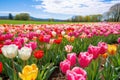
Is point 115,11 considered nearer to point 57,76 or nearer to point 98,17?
point 98,17

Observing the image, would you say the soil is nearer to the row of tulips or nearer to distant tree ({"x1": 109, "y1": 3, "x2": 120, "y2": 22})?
the row of tulips

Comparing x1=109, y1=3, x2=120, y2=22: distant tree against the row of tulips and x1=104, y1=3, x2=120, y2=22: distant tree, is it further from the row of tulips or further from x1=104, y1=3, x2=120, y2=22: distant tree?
the row of tulips

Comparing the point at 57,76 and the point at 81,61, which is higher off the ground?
the point at 81,61

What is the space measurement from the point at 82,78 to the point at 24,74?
52 centimetres

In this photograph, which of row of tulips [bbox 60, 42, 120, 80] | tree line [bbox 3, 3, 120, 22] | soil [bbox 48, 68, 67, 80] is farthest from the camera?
tree line [bbox 3, 3, 120, 22]

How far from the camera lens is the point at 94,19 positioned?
178 feet

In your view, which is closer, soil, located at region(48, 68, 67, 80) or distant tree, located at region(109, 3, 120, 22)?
soil, located at region(48, 68, 67, 80)

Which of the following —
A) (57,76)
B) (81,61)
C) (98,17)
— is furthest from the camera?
(98,17)

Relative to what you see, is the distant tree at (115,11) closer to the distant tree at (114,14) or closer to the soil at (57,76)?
the distant tree at (114,14)

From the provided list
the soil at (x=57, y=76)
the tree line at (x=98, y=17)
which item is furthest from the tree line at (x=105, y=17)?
the soil at (x=57, y=76)

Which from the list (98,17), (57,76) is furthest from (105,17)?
(57,76)

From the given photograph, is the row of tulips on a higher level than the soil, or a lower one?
higher

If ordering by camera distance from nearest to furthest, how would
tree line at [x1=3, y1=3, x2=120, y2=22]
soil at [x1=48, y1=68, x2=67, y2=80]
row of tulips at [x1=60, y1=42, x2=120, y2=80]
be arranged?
1. row of tulips at [x1=60, y1=42, x2=120, y2=80]
2. soil at [x1=48, y1=68, x2=67, y2=80]
3. tree line at [x1=3, y1=3, x2=120, y2=22]

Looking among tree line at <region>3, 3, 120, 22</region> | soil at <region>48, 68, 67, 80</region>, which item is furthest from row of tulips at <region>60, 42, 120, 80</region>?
tree line at <region>3, 3, 120, 22</region>
